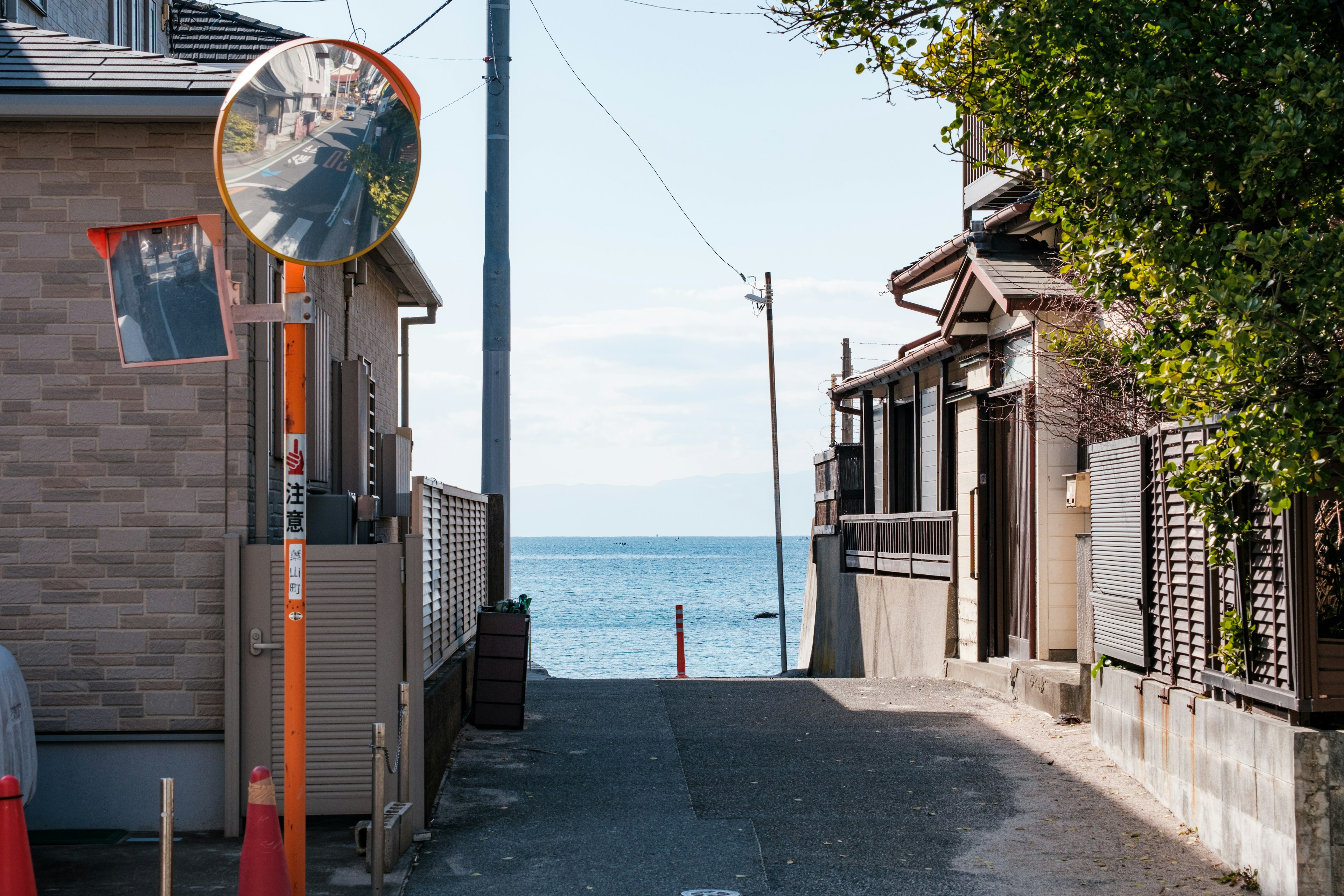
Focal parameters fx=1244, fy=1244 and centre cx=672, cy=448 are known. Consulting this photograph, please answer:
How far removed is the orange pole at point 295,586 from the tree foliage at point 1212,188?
11.5 feet

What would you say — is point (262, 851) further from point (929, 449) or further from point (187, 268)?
point (929, 449)

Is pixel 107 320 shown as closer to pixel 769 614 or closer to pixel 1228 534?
pixel 1228 534

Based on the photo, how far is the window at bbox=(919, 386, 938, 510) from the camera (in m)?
18.3

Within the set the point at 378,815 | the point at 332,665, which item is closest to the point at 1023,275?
the point at 332,665

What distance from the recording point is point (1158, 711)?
8.26 metres

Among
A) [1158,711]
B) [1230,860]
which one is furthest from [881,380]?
[1230,860]

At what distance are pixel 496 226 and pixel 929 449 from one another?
7841 mm

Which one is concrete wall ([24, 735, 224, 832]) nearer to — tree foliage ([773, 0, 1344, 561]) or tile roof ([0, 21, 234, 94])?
tile roof ([0, 21, 234, 94])

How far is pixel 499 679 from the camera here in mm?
11094

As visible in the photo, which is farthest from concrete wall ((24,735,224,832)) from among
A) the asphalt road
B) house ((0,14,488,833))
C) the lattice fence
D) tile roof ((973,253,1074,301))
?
tile roof ((973,253,1074,301))

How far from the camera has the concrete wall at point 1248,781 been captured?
19.5 feet

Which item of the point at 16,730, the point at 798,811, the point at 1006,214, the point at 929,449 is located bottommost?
the point at 798,811

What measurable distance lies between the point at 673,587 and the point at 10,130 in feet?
357

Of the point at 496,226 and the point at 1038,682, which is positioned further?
the point at 496,226
